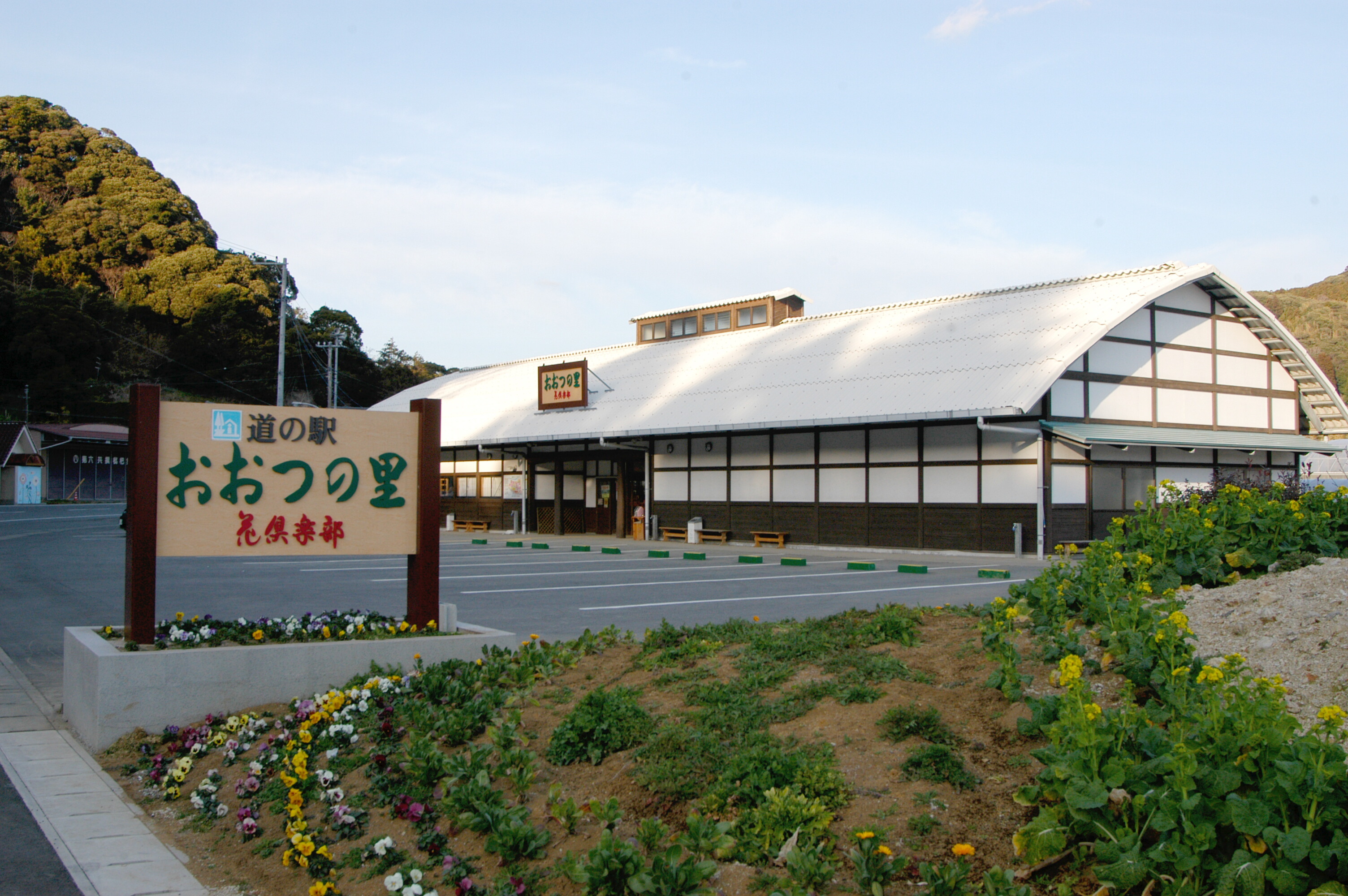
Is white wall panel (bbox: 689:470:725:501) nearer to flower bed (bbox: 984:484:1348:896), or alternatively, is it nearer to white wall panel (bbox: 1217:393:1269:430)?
white wall panel (bbox: 1217:393:1269:430)

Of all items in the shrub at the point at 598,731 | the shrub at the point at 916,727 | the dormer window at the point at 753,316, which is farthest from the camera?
the dormer window at the point at 753,316

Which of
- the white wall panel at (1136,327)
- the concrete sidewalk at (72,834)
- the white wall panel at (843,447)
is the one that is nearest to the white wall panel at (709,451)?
the white wall panel at (843,447)

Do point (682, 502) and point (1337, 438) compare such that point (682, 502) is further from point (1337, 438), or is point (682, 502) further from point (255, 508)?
point (255, 508)

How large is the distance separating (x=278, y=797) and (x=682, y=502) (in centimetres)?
2159

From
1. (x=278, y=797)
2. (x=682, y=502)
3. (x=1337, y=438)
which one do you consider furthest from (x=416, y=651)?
(x=1337, y=438)

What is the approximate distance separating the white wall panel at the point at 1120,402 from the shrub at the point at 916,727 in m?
18.2

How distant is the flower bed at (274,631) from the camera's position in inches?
240

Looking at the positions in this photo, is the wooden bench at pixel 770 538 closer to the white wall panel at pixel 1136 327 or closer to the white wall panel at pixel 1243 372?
the white wall panel at pixel 1136 327

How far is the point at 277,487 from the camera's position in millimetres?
6578

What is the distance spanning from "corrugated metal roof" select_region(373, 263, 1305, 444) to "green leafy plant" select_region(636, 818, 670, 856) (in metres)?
15.5

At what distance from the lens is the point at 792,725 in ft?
14.2

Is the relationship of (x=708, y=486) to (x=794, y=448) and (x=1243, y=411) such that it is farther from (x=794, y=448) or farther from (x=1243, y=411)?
(x=1243, y=411)

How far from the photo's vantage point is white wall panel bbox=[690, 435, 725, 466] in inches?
988

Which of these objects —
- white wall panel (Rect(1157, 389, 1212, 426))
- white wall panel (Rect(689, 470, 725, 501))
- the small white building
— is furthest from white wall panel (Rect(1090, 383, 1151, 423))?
white wall panel (Rect(689, 470, 725, 501))
